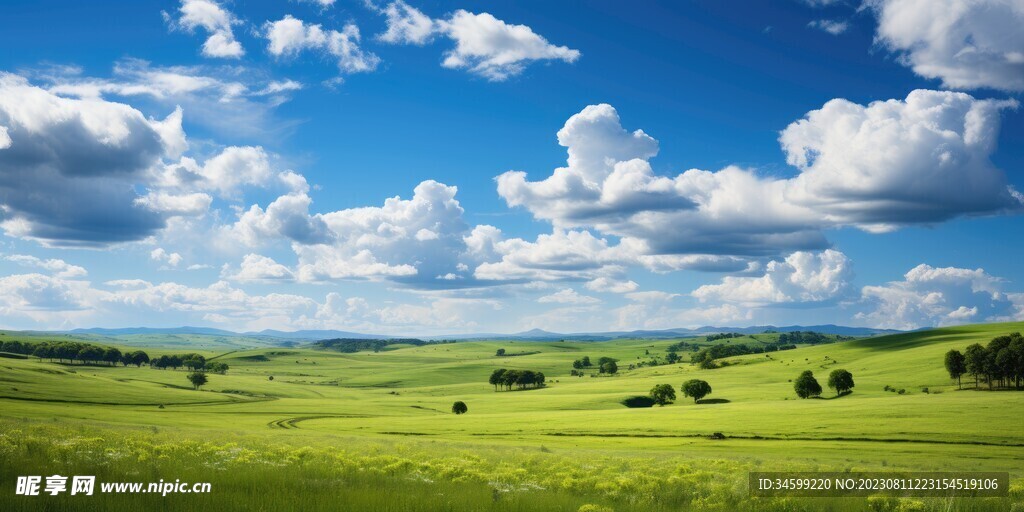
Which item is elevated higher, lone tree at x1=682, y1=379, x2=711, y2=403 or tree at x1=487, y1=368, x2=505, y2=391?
lone tree at x1=682, y1=379, x2=711, y2=403

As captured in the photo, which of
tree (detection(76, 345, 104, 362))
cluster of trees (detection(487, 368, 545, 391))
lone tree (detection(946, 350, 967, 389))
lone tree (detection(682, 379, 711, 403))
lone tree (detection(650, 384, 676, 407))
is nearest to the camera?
lone tree (detection(946, 350, 967, 389))

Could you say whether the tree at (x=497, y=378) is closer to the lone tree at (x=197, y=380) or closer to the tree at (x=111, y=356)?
the lone tree at (x=197, y=380)

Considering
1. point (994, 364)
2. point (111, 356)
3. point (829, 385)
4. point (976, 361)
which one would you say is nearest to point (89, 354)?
point (111, 356)

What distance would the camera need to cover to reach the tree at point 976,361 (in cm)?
9425

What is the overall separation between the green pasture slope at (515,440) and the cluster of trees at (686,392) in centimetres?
328

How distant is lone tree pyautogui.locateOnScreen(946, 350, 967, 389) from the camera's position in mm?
100188

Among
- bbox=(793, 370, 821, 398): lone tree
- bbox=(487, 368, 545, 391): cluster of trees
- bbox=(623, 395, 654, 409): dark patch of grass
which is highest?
bbox=(793, 370, 821, 398): lone tree

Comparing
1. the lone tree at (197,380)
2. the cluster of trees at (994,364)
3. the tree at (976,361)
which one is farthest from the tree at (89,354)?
the tree at (976,361)

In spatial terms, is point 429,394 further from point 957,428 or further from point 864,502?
point 864,502

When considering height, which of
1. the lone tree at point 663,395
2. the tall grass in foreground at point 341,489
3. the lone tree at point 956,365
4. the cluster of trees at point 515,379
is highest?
the tall grass in foreground at point 341,489

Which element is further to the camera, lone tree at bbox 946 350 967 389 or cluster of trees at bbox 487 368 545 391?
cluster of trees at bbox 487 368 545 391

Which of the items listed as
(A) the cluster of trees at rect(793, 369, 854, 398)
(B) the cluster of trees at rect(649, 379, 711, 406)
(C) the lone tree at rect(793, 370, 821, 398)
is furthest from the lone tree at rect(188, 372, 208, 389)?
(A) the cluster of trees at rect(793, 369, 854, 398)

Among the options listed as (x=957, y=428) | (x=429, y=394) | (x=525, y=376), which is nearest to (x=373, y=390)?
(x=429, y=394)

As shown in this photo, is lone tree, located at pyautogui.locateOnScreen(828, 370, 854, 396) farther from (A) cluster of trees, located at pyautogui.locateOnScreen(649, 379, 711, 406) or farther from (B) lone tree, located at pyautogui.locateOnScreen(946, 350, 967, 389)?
(A) cluster of trees, located at pyautogui.locateOnScreen(649, 379, 711, 406)
